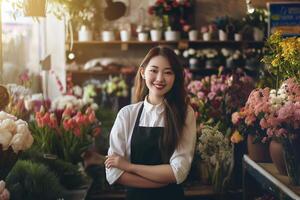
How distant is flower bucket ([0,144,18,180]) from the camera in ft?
6.03

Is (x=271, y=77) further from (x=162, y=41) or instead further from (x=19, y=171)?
(x=162, y=41)

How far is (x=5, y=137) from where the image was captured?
179 centimetres

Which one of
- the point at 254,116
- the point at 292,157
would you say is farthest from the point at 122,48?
the point at 292,157

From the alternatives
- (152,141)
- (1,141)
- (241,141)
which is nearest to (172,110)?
(152,141)

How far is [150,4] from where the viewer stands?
21.5ft

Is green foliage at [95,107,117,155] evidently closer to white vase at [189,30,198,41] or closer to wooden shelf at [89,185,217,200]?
wooden shelf at [89,185,217,200]

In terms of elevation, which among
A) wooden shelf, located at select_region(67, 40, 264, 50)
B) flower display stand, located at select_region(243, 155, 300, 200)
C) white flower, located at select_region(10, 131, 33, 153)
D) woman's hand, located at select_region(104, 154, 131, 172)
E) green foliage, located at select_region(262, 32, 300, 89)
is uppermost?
wooden shelf, located at select_region(67, 40, 264, 50)

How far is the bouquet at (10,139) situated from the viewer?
1.80 meters

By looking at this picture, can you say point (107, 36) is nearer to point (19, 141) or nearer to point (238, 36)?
point (238, 36)

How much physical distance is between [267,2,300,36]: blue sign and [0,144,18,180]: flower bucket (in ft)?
11.2

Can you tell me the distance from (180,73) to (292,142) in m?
0.76

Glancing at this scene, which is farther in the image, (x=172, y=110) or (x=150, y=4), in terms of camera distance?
(x=150, y=4)

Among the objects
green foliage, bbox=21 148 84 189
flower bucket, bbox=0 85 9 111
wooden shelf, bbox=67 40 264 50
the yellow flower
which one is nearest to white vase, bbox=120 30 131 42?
wooden shelf, bbox=67 40 264 50

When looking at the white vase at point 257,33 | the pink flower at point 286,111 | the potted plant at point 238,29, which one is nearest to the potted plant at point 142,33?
the potted plant at point 238,29
